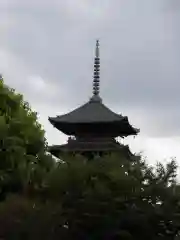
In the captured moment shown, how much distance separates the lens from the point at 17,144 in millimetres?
24781

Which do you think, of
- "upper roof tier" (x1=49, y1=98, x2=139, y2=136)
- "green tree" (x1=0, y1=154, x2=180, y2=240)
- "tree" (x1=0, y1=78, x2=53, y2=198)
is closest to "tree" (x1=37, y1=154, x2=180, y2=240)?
"green tree" (x1=0, y1=154, x2=180, y2=240)

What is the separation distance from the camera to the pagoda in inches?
1353

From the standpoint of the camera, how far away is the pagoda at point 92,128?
113ft

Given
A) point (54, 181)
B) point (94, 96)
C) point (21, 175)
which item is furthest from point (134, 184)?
point (94, 96)

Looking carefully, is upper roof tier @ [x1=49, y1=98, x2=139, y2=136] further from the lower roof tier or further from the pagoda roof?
the lower roof tier

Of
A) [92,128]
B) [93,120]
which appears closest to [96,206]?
[93,120]

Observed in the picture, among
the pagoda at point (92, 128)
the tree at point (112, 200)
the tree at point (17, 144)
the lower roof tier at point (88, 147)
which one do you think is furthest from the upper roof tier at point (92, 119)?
the tree at point (112, 200)

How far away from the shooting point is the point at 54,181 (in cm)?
2025

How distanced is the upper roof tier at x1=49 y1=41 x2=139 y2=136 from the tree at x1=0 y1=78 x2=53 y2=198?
20.7 ft

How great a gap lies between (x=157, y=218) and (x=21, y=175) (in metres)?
4.89

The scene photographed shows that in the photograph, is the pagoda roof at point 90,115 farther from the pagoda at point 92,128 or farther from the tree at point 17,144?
the tree at point 17,144

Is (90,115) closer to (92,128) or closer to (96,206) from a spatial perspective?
(92,128)

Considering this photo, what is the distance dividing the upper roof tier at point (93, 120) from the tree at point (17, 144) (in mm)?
6323

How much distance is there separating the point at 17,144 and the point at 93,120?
34.6 ft
